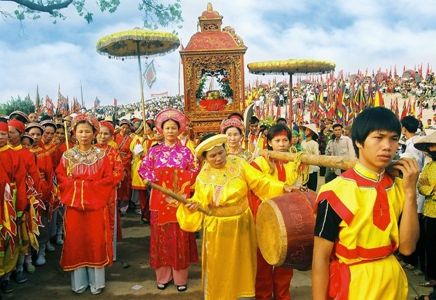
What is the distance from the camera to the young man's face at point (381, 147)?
184cm

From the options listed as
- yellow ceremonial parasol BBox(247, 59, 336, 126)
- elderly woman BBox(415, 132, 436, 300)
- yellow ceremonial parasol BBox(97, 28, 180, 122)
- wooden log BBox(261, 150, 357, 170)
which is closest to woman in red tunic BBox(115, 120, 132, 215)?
yellow ceremonial parasol BBox(97, 28, 180, 122)

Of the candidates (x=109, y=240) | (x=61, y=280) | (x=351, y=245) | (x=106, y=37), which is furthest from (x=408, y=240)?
(x=106, y=37)

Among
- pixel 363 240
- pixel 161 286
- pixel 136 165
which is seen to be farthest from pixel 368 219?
pixel 136 165

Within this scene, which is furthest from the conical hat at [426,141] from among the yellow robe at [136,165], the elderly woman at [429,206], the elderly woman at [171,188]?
the yellow robe at [136,165]

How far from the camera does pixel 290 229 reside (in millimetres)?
2535

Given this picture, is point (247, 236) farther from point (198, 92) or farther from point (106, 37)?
point (198, 92)

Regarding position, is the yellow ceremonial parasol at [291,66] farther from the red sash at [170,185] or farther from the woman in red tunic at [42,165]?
the red sash at [170,185]

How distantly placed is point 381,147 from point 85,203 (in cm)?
346

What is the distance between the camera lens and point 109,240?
475cm

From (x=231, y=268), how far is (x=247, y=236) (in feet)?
1.02

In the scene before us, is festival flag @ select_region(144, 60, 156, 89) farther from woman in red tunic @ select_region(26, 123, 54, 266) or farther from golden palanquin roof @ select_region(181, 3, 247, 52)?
woman in red tunic @ select_region(26, 123, 54, 266)

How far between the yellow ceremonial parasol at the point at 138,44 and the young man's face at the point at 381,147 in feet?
21.7

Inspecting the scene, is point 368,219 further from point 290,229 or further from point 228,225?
point 228,225

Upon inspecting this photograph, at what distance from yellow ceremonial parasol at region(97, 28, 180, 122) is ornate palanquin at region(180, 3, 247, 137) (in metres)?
0.78
